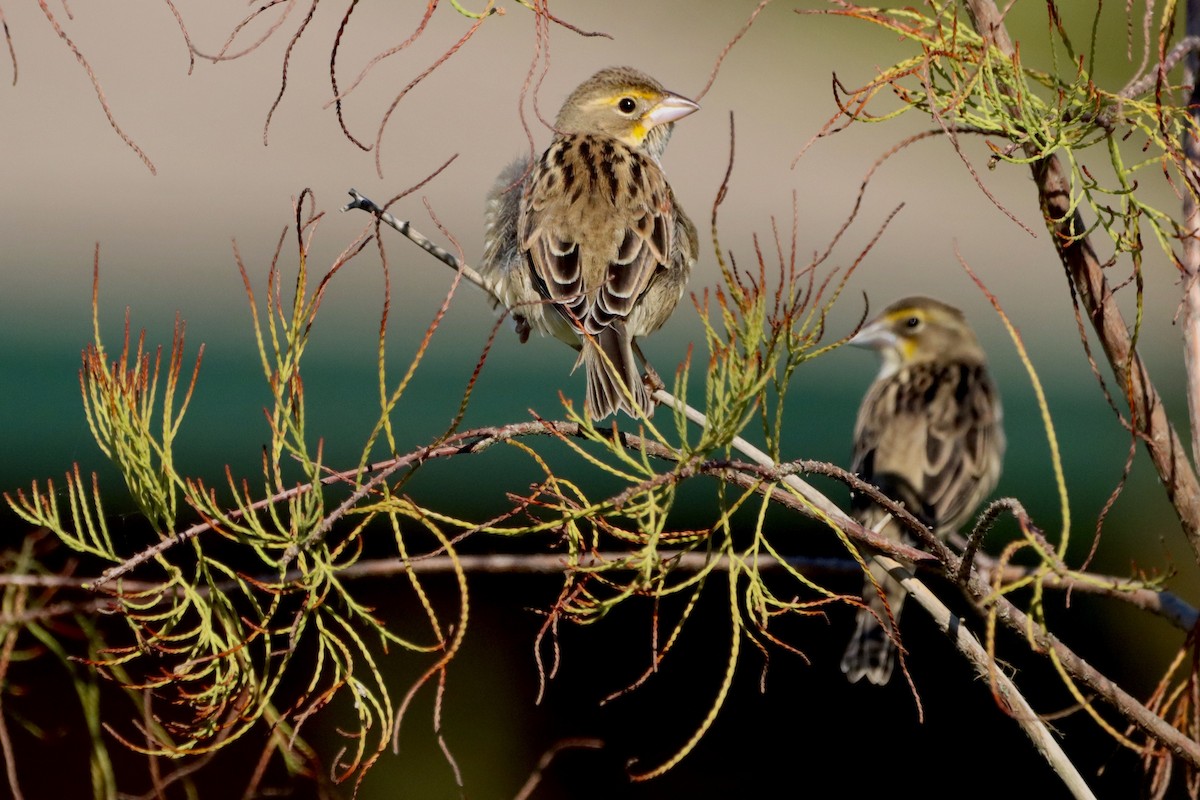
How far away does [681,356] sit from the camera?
602 cm

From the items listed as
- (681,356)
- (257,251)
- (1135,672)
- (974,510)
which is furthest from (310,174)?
(1135,672)

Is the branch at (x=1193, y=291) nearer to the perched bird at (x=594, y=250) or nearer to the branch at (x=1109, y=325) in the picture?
the branch at (x=1109, y=325)

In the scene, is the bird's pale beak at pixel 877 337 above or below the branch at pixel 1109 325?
above

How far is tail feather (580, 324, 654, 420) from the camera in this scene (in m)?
3.55

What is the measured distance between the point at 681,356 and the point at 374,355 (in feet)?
4.65

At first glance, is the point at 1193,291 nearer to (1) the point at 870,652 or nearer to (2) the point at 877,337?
(1) the point at 870,652

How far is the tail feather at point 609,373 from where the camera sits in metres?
3.55

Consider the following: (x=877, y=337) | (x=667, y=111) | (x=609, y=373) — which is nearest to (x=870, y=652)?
(x=877, y=337)

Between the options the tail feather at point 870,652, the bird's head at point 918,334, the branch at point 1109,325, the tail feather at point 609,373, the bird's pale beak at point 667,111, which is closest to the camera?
the branch at point 1109,325

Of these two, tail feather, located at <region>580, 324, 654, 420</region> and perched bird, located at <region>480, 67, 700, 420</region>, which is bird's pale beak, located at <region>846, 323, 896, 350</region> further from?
tail feather, located at <region>580, 324, 654, 420</region>

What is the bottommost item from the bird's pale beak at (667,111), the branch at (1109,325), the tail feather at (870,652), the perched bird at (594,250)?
the tail feather at (870,652)

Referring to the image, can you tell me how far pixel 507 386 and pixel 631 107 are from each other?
51.2 inches

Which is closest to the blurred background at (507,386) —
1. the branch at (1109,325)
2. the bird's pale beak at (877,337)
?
the bird's pale beak at (877,337)

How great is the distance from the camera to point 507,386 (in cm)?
566
